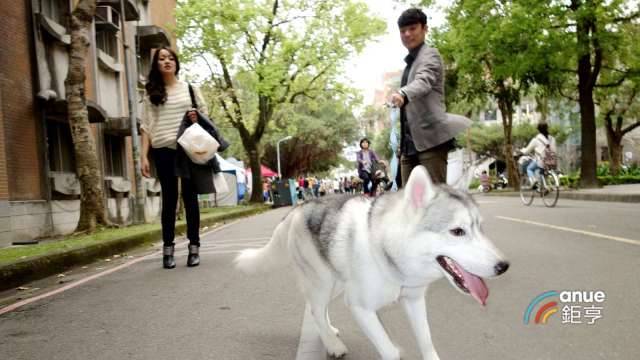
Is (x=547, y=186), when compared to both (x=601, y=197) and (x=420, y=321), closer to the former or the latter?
(x=601, y=197)

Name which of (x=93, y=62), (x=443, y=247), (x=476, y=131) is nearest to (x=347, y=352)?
(x=443, y=247)

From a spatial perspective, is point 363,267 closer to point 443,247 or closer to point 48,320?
point 443,247

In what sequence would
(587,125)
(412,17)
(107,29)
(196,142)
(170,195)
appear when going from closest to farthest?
1. (412,17)
2. (196,142)
3. (170,195)
4. (107,29)
5. (587,125)

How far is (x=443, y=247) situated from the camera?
2137mm

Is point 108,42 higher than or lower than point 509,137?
higher

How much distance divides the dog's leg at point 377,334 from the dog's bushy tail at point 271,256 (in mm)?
798

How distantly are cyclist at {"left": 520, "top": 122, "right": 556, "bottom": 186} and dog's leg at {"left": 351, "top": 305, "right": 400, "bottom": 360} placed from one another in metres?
12.3

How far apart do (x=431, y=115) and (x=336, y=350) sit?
210 centimetres

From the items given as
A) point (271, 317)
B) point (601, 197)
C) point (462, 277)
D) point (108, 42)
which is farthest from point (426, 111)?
point (108, 42)

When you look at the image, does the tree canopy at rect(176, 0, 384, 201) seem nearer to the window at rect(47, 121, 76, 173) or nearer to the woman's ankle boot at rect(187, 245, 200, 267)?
the window at rect(47, 121, 76, 173)

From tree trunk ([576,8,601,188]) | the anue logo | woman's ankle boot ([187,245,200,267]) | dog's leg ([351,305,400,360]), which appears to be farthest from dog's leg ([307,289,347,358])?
tree trunk ([576,8,601,188])

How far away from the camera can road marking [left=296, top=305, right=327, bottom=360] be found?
9.48ft

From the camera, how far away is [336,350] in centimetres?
284

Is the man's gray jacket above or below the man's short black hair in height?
below
